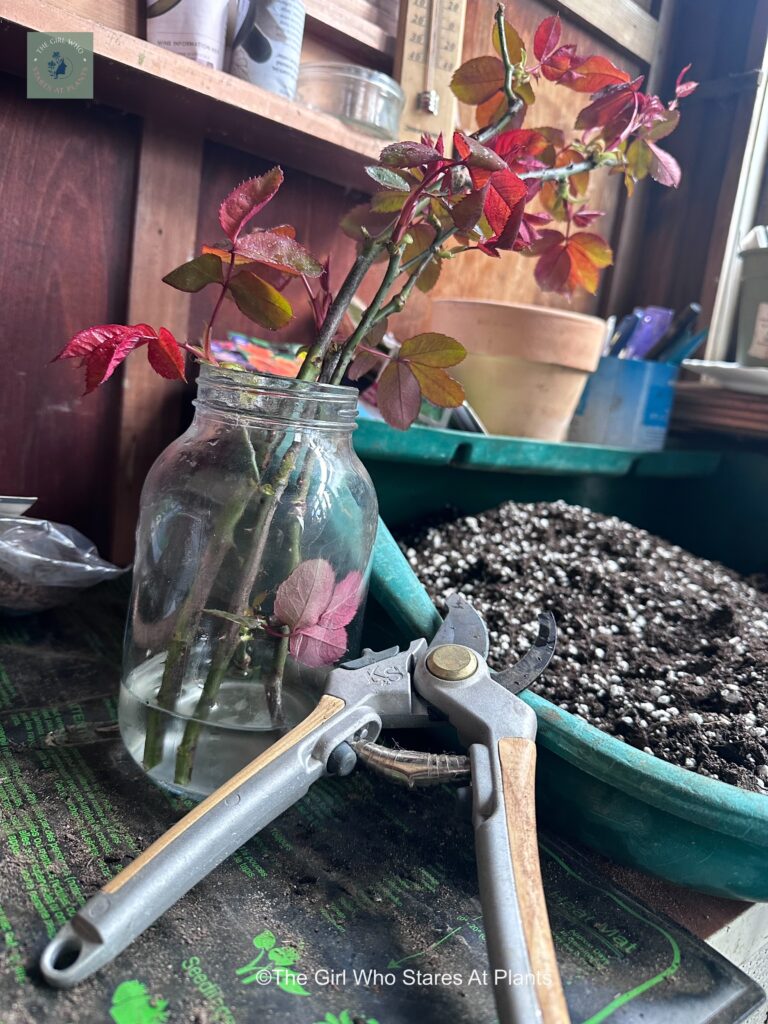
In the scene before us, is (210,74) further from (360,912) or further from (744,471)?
(744,471)

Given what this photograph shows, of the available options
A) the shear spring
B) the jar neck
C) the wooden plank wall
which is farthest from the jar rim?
the wooden plank wall

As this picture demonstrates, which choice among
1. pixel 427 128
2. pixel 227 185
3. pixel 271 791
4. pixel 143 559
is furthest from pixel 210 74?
pixel 271 791

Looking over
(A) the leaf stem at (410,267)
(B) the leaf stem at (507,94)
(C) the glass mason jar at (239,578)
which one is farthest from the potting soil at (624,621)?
(B) the leaf stem at (507,94)

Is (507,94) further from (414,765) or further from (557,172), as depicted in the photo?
(414,765)

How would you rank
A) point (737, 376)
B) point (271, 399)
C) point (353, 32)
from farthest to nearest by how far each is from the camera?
point (737, 376) → point (353, 32) → point (271, 399)

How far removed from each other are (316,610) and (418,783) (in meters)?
0.12

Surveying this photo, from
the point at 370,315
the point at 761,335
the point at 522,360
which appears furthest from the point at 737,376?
the point at 370,315

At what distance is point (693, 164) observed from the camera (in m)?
1.18

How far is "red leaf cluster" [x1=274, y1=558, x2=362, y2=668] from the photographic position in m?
0.44

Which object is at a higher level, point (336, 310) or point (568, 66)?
point (568, 66)

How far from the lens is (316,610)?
0.45 m

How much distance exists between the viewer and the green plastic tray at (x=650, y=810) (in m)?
0.39

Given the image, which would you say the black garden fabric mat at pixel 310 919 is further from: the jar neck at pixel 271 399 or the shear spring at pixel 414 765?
the jar neck at pixel 271 399

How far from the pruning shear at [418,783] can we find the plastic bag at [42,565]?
35 centimetres
